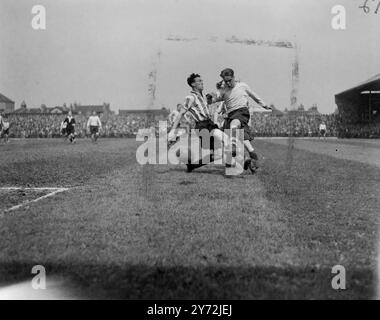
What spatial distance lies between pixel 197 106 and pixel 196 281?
700 cm

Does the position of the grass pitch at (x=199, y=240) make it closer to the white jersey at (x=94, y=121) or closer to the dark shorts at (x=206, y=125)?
the dark shorts at (x=206, y=125)

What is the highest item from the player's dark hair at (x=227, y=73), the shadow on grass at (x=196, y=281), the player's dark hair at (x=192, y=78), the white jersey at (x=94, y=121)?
the player's dark hair at (x=227, y=73)

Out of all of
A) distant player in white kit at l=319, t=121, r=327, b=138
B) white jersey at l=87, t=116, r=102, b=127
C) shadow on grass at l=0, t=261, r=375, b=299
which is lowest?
shadow on grass at l=0, t=261, r=375, b=299

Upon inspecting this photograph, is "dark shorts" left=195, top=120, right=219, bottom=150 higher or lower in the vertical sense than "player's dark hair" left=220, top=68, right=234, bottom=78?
lower

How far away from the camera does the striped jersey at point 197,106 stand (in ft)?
32.8

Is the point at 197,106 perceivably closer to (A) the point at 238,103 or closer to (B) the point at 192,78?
(B) the point at 192,78

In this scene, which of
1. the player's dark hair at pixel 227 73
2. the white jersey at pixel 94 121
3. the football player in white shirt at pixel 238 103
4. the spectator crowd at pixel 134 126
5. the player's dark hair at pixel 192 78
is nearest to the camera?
the player's dark hair at pixel 192 78

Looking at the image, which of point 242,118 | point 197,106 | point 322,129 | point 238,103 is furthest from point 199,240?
point 322,129

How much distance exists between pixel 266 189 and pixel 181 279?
4.55 m

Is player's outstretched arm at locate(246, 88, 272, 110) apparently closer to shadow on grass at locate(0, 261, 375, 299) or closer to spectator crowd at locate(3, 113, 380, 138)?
shadow on grass at locate(0, 261, 375, 299)

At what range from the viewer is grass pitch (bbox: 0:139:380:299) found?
3.34 metres

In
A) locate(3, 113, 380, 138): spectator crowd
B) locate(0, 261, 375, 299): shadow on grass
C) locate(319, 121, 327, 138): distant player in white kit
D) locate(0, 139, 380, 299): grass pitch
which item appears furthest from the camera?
locate(3, 113, 380, 138): spectator crowd

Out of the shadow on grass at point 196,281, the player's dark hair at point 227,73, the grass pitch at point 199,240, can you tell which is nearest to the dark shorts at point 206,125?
the player's dark hair at point 227,73

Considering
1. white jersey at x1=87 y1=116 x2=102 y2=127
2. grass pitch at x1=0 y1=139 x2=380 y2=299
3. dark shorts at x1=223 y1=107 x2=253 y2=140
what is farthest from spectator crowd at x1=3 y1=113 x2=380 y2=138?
grass pitch at x1=0 y1=139 x2=380 y2=299
